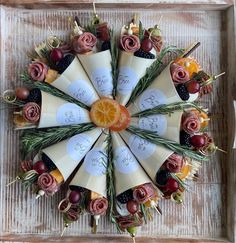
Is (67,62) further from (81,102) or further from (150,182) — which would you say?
(150,182)

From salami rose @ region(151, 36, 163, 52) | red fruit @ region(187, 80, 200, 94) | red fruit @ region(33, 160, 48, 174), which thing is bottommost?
red fruit @ region(33, 160, 48, 174)

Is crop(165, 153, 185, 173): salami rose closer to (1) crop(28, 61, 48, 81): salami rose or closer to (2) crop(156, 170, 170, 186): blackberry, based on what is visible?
(2) crop(156, 170, 170, 186): blackberry

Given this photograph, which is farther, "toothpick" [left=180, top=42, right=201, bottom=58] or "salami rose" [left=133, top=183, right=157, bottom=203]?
"toothpick" [left=180, top=42, right=201, bottom=58]

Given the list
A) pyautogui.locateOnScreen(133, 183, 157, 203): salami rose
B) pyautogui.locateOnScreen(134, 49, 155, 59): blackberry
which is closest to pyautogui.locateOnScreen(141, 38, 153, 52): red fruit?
pyautogui.locateOnScreen(134, 49, 155, 59): blackberry

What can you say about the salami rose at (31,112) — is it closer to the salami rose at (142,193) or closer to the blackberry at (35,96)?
the blackberry at (35,96)

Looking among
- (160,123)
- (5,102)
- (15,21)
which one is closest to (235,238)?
(160,123)

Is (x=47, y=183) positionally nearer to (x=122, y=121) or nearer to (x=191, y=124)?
(x=122, y=121)
